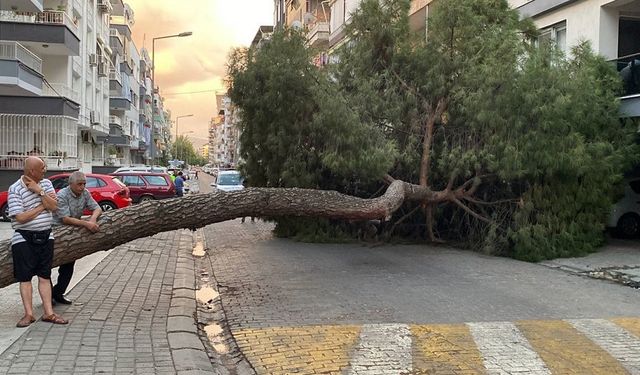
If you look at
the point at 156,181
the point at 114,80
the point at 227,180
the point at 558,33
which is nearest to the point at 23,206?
the point at 558,33

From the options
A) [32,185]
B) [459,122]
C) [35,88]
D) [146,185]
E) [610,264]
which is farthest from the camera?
[35,88]

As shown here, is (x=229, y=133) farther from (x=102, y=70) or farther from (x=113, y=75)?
(x=113, y=75)

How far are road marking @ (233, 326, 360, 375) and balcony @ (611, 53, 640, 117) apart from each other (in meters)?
8.82

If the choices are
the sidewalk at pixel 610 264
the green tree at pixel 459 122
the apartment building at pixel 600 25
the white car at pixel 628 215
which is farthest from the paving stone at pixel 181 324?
the white car at pixel 628 215

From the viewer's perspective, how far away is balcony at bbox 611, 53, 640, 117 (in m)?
12.0

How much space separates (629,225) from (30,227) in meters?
14.0

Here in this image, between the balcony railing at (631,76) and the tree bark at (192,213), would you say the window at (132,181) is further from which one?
the balcony railing at (631,76)

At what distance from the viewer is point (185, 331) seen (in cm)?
631

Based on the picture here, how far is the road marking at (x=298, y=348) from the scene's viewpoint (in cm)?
529

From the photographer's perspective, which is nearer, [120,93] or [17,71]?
[17,71]

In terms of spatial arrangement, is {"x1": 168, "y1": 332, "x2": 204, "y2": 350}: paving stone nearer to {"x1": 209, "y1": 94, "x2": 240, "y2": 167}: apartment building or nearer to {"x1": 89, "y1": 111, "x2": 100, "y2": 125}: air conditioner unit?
{"x1": 209, "y1": 94, "x2": 240, "y2": 167}: apartment building

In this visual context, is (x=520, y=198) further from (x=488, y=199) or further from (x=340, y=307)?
(x=340, y=307)

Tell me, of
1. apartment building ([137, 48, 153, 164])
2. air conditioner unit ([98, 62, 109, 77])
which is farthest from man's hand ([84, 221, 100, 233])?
apartment building ([137, 48, 153, 164])

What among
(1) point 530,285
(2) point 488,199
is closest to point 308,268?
(1) point 530,285
